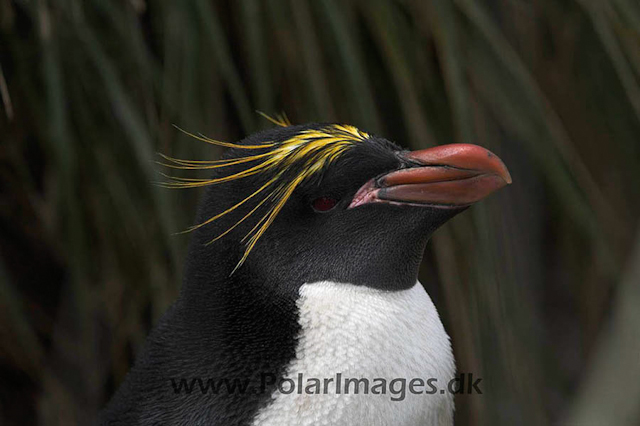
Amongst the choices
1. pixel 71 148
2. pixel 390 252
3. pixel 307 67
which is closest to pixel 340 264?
pixel 390 252

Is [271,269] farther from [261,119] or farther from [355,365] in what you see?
[261,119]

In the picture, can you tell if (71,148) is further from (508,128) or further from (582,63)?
(582,63)

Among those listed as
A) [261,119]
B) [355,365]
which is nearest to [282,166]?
[355,365]

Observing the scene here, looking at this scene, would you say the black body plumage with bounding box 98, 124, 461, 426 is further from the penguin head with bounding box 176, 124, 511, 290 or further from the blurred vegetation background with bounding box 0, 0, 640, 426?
the blurred vegetation background with bounding box 0, 0, 640, 426

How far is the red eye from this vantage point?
641 millimetres

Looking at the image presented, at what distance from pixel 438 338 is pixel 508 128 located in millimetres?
330

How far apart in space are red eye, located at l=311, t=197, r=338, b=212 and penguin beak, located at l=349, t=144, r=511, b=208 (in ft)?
0.06

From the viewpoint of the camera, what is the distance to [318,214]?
64 centimetres

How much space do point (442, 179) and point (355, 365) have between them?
6.5 inches

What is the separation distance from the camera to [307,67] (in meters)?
0.83

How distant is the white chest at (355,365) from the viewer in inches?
24.0

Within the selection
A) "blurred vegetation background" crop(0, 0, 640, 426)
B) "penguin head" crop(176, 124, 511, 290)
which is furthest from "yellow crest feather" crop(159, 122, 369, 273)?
"blurred vegetation background" crop(0, 0, 640, 426)

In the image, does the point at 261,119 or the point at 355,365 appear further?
the point at 261,119

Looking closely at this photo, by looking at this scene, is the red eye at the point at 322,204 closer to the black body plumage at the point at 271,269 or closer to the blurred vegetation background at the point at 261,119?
the black body plumage at the point at 271,269
